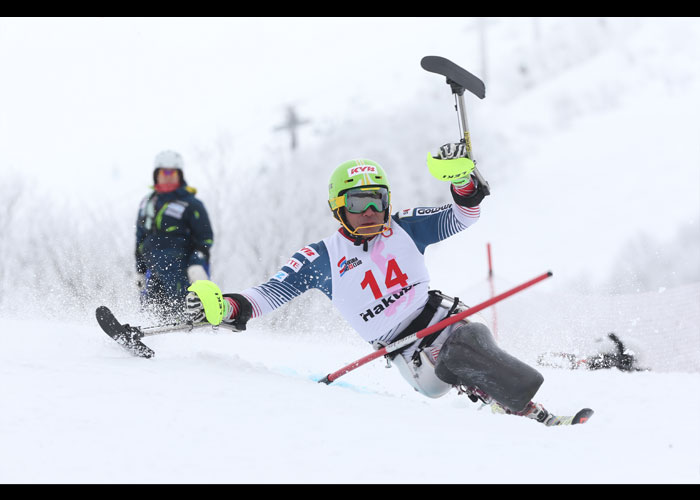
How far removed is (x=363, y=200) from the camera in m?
4.59

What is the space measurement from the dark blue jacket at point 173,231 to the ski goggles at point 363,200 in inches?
99.3

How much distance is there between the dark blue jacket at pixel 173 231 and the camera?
6746 mm

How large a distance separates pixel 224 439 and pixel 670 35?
268ft

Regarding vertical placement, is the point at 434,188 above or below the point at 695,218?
above

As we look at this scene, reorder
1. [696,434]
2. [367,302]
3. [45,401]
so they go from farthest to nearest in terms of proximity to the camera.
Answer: [367,302] → [696,434] → [45,401]

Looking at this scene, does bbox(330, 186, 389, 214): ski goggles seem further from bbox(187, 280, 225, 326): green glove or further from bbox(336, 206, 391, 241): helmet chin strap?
bbox(187, 280, 225, 326): green glove

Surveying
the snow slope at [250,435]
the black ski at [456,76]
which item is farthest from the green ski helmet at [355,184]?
the snow slope at [250,435]

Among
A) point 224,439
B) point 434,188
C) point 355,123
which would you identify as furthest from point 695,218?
point 224,439

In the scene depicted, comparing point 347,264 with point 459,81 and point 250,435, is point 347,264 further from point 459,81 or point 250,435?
point 250,435

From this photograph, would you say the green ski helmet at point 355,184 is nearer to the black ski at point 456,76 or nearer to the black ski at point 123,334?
the black ski at point 456,76

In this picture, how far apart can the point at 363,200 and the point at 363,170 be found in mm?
216

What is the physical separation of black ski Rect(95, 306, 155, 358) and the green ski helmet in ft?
4.61

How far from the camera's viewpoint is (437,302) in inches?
183
